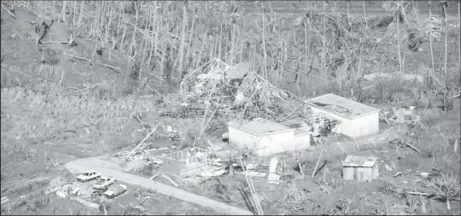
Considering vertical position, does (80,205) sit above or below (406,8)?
below

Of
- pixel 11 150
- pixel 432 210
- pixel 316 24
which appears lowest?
pixel 432 210

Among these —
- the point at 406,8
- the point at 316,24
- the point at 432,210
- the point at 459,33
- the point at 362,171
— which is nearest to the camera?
the point at 432,210

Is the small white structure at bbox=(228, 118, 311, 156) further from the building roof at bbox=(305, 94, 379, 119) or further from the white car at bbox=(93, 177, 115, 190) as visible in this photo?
the white car at bbox=(93, 177, 115, 190)

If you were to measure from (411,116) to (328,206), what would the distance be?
7867mm

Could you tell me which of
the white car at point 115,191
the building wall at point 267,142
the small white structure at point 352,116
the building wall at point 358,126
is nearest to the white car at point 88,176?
the white car at point 115,191

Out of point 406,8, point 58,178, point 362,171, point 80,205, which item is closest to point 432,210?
point 362,171

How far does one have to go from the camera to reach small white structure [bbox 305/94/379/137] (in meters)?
20.9

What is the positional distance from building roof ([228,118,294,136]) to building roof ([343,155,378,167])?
2.29m

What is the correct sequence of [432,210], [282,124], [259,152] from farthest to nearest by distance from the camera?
[282,124], [259,152], [432,210]

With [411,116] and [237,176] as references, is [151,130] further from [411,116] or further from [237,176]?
[411,116]

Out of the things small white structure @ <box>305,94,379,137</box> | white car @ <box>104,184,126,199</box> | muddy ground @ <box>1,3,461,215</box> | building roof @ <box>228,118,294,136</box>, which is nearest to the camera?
muddy ground @ <box>1,3,461,215</box>

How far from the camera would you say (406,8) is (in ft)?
130

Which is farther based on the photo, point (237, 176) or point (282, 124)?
point (282, 124)

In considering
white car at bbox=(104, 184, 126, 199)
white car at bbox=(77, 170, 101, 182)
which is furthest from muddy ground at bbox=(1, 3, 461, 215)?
white car at bbox=(77, 170, 101, 182)
